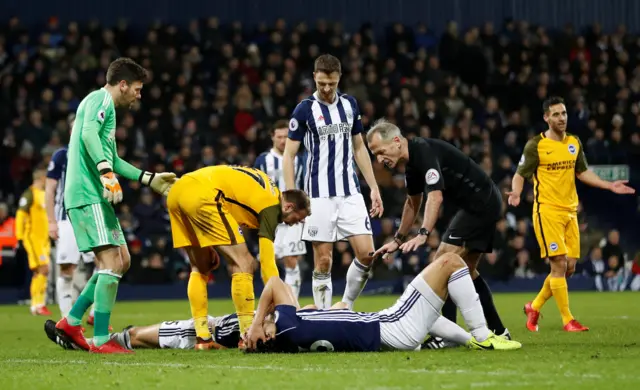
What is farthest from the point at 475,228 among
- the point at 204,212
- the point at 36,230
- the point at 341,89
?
the point at 341,89

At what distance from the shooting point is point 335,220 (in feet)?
34.9

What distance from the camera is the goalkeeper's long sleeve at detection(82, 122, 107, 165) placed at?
8516mm

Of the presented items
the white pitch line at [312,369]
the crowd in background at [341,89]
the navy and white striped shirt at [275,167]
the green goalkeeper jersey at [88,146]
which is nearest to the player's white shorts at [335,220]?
the green goalkeeper jersey at [88,146]

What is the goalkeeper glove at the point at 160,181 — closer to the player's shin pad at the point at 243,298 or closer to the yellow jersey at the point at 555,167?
the player's shin pad at the point at 243,298

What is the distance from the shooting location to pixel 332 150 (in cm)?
1073

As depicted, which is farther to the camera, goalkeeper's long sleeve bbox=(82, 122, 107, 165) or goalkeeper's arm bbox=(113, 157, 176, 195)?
goalkeeper's arm bbox=(113, 157, 176, 195)

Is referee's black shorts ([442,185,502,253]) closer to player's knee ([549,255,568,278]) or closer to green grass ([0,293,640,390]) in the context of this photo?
green grass ([0,293,640,390])

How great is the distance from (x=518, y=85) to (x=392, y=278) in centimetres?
704

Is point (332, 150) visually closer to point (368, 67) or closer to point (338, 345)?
point (338, 345)

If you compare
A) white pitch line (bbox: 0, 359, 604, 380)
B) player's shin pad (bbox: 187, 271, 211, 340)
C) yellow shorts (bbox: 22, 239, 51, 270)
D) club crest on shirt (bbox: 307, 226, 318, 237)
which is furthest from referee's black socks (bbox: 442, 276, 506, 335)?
yellow shorts (bbox: 22, 239, 51, 270)

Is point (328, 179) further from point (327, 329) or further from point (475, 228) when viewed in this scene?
point (327, 329)

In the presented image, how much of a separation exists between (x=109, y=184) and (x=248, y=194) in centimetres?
113

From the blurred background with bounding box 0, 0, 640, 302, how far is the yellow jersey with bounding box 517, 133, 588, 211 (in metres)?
7.02

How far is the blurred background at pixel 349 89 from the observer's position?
1983cm
